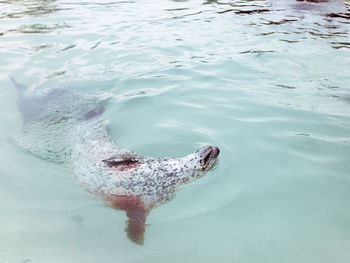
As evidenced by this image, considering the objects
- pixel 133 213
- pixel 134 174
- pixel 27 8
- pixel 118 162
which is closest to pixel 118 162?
pixel 118 162

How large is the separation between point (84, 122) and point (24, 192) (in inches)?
67.1

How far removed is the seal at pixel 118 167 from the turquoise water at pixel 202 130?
0.14 m

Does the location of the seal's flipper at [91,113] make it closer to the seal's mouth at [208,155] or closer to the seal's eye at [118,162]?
the seal's eye at [118,162]

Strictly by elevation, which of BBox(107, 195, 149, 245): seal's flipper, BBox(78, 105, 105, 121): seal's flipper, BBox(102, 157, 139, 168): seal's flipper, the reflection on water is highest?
the reflection on water

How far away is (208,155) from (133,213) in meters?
1.14

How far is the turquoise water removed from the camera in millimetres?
3156

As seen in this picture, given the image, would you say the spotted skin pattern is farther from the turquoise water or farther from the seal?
the turquoise water

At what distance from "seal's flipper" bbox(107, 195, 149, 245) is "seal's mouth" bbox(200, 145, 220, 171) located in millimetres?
911

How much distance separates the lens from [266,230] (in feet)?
10.7

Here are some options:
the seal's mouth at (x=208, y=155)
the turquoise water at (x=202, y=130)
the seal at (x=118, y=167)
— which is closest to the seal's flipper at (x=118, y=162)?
the seal at (x=118, y=167)

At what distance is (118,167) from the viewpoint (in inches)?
164

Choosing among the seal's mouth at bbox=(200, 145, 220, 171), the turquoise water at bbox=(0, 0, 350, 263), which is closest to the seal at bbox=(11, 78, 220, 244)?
the seal's mouth at bbox=(200, 145, 220, 171)

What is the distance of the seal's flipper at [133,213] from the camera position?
3229 millimetres

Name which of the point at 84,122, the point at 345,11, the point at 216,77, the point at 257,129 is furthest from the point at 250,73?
the point at 345,11
